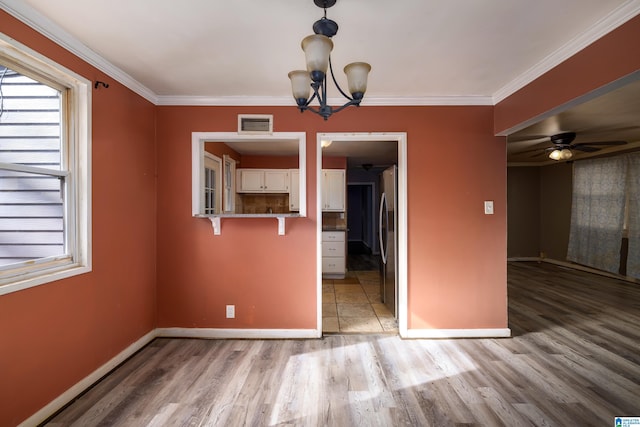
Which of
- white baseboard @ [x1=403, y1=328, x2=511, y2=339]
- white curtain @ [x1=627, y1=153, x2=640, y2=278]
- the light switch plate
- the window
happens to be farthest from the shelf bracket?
white curtain @ [x1=627, y1=153, x2=640, y2=278]

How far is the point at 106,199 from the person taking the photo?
2461mm

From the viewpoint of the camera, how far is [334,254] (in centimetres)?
582

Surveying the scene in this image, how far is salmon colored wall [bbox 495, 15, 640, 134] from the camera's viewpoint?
5.67ft

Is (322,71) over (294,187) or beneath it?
over

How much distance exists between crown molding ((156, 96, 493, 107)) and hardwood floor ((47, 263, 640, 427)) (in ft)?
7.81

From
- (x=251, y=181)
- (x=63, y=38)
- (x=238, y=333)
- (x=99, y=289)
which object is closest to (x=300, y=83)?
(x=63, y=38)

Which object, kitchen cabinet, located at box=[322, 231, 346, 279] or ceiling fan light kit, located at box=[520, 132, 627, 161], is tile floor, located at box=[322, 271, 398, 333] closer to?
kitchen cabinet, located at box=[322, 231, 346, 279]

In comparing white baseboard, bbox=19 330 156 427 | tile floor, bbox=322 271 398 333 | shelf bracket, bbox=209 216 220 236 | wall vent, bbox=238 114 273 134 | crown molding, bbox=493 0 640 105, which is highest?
crown molding, bbox=493 0 640 105

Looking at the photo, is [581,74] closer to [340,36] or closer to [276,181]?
[340,36]

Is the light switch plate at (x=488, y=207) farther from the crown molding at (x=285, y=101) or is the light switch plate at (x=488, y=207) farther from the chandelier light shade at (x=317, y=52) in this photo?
the chandelier light shade at (x=317, y=52)

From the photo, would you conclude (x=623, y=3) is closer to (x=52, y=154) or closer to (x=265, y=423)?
(x=265, y=423)

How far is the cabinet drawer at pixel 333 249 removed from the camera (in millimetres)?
5812

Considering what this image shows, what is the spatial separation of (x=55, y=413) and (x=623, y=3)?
13.6 feet

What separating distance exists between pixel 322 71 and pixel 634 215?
6628 millimetres
